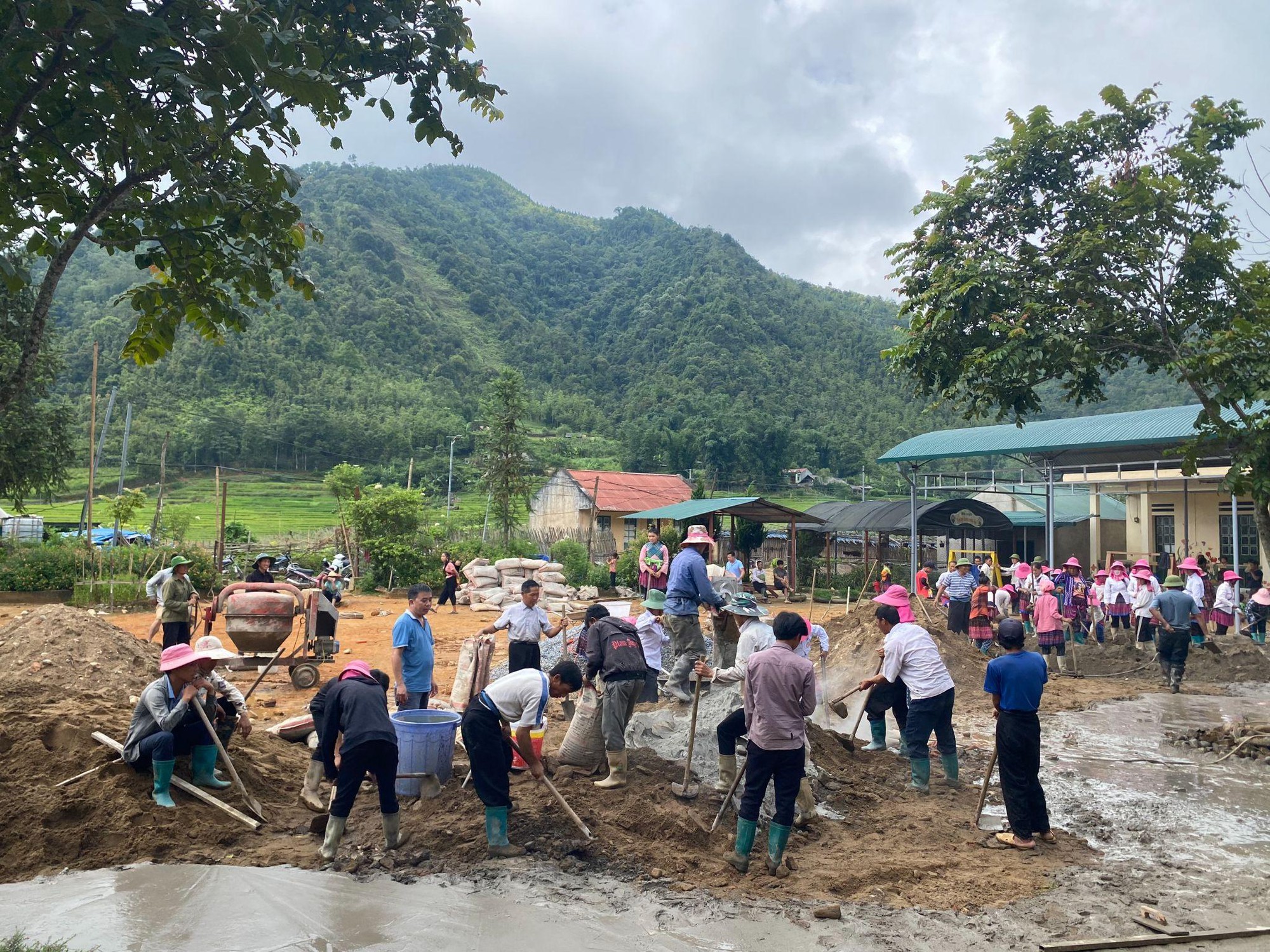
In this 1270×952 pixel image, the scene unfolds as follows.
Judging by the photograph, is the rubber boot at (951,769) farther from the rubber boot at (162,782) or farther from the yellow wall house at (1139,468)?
the yellow wall house at (1139,468)

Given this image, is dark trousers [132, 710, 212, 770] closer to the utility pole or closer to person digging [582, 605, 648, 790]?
person digging [582, 605, 648, 790]

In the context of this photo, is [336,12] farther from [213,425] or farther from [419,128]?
[213,425]

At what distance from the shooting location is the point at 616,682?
255 inches

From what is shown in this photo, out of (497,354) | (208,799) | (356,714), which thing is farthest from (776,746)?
(497,354)

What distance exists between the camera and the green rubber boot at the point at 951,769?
7320mm

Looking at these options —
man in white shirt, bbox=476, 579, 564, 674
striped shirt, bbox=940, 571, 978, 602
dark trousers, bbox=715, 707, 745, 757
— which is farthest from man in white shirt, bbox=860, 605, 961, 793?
striped shirt, bbox=940, 571, 978, 602

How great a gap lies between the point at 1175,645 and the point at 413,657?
1065 centimetres

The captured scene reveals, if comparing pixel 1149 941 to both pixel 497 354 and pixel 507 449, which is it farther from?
pixel 497 354

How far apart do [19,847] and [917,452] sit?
73.8ft

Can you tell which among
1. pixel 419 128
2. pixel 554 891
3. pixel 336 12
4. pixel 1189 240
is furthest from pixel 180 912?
pixel 1189 240

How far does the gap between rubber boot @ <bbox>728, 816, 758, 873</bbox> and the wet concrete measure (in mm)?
442

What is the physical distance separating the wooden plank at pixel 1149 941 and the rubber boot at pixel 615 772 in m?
2.98

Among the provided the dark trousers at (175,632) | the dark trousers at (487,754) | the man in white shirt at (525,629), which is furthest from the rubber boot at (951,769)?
the dark trousers at (175,632)

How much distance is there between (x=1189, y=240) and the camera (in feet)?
30.6
